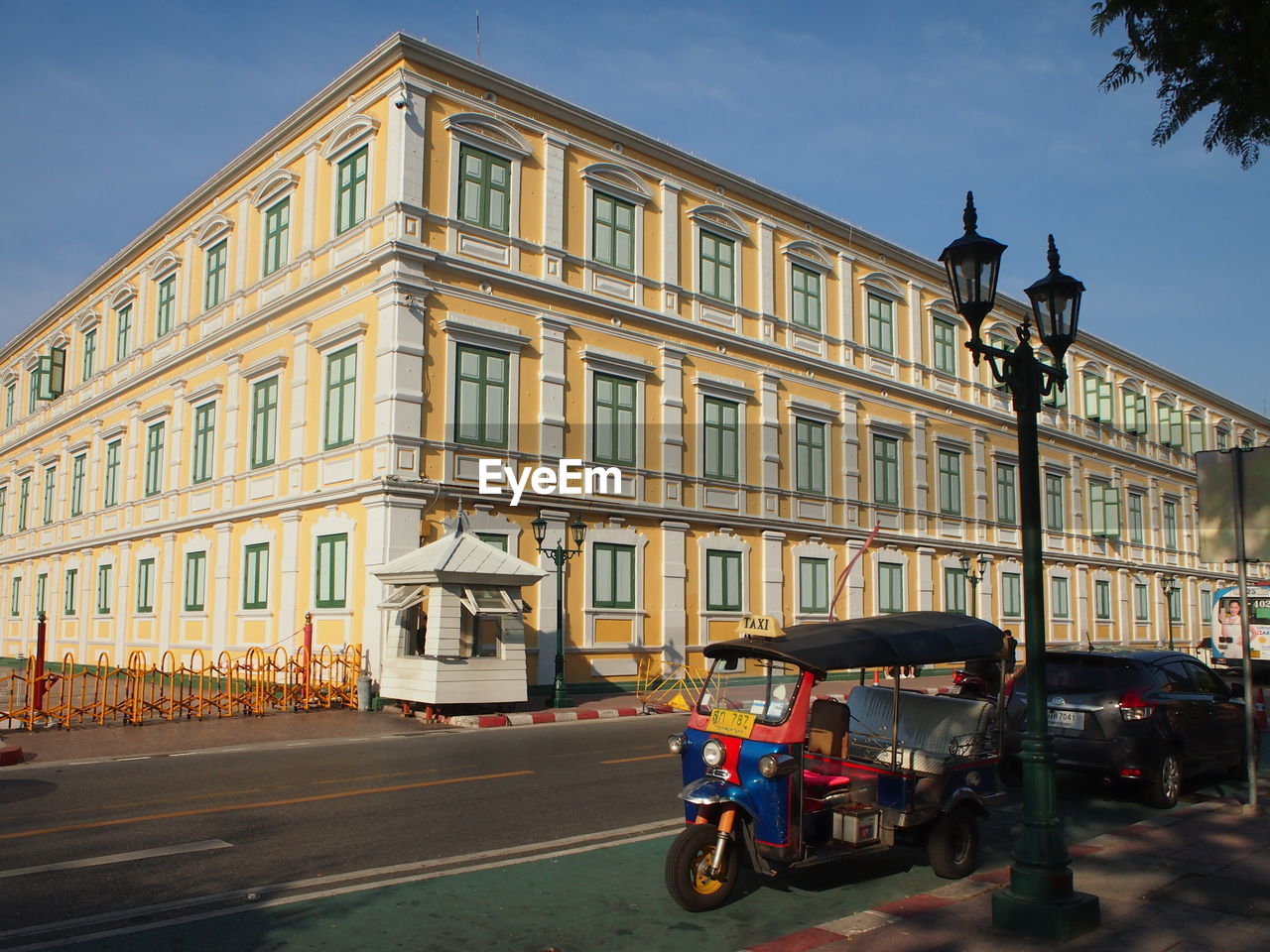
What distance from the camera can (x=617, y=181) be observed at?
27.3 m

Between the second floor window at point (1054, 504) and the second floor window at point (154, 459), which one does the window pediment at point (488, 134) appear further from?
the second floor window at point (1054, 504)

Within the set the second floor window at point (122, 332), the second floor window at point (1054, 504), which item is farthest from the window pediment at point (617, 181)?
the second floor window at point (1054, 504)

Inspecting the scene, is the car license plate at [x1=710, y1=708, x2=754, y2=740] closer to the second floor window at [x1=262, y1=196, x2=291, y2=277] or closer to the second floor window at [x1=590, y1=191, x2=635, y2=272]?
the second floor window at [x1=590, y1=191, x2=635, y2=272]

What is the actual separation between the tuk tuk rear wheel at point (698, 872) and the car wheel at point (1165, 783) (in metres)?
5.97

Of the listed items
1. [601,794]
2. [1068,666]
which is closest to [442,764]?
[601,794]

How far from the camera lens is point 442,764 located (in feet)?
44.5

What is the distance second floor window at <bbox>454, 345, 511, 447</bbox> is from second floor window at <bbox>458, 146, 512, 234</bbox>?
312 centimetres

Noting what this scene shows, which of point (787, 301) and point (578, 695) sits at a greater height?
point (787, 301)

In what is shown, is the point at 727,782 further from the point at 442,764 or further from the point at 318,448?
the point at 318,448

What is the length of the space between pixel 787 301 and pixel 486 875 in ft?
85.0

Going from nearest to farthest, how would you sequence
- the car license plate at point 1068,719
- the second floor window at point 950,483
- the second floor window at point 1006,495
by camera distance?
1. the car license plate at point 1068,719
2. the second floor window at point 950,483
3. the second floor window at point 1006,495

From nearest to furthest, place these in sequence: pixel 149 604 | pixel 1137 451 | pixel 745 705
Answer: pixel 745 705 < pixel 149 604 < pixel 1137 451

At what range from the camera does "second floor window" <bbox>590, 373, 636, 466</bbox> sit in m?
25.8

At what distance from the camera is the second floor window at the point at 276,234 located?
1063 inches
